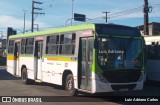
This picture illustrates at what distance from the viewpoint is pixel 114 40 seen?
13820 millimetres

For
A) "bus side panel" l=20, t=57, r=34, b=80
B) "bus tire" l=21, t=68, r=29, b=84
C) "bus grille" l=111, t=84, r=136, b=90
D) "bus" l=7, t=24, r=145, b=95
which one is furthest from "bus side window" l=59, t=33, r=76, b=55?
"bus tire" l=21, t=68, r=29, b=84

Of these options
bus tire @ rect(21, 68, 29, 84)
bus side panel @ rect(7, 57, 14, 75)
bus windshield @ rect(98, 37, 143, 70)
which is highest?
bus windshield @ rect(98, 37, 143, 70)

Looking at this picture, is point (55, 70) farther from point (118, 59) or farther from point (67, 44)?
point (118, 59)

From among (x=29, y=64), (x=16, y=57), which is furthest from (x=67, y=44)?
(x=16, y=57)

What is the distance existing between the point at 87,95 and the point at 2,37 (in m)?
106

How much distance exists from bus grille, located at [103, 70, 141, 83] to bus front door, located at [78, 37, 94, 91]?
78cm

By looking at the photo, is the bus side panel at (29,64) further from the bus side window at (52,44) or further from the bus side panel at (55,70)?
the bus side window at (52,44)

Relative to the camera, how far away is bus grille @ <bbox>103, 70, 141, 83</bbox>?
1339 cm

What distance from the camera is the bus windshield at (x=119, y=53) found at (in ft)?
44.2

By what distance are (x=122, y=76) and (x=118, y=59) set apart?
2.15ft

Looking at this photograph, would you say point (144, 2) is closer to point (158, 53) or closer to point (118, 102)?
point (158, 53)

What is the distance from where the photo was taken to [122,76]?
1364 centimetres

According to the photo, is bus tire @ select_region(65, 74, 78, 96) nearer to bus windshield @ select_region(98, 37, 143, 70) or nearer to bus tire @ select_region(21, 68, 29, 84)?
bus windshield @ select_region(98, 37, 143, 70)

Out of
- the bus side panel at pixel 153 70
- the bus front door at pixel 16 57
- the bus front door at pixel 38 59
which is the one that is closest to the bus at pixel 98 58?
the bus front door at pixel 38 59
